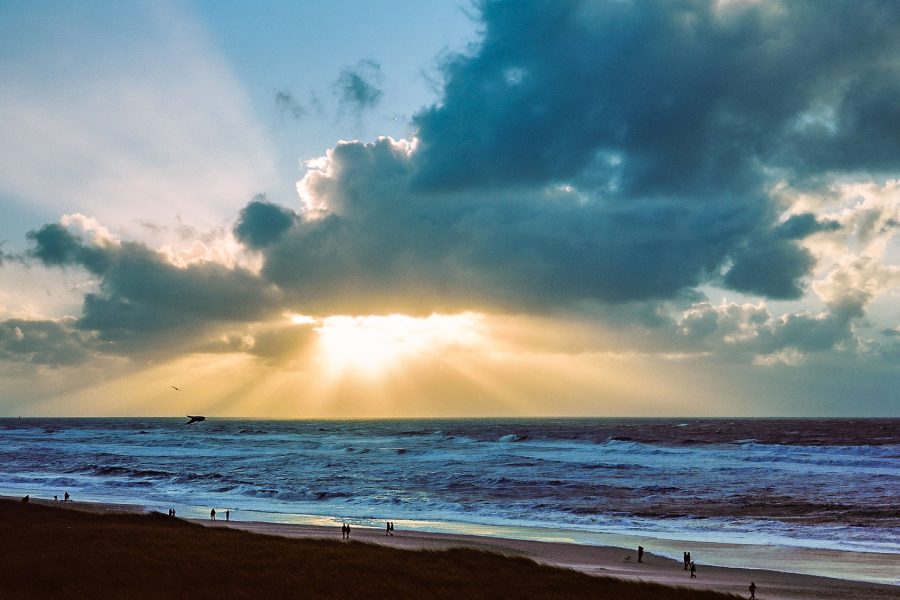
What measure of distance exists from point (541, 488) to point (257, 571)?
32908 mm

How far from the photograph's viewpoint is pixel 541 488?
4903 centimetres

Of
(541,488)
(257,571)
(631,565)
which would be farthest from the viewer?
(541,488)

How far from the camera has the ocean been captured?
34344 mm

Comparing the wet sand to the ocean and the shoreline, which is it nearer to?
the shoreline

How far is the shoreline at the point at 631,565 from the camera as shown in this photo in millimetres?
21031

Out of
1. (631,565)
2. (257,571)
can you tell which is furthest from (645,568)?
(257,571)

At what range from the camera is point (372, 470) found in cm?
6556

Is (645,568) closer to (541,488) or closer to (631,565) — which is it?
(631,565)

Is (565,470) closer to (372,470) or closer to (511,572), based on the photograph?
(372,470)

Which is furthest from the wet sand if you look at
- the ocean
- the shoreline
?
the ocean

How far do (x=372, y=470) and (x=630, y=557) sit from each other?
42.5 m

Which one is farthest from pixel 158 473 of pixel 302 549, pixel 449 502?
pixel 302 549

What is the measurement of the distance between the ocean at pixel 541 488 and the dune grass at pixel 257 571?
12.0m

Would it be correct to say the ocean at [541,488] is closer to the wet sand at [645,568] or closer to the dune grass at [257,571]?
the wet sand at [645,568]
